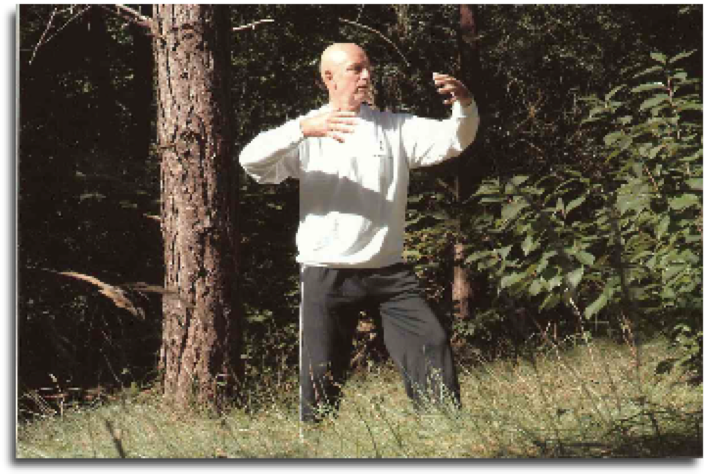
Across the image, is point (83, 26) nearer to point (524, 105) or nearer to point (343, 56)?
point (524, 105)

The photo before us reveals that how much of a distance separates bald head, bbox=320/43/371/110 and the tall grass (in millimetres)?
1488

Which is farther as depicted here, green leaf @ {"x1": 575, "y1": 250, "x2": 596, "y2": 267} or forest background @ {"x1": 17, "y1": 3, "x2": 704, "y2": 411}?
forest background @ {"x1": 17, "y1": 3, "x2": 704, "y2": 411}

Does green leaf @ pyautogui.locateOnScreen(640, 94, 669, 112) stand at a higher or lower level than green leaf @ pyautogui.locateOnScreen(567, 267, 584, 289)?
higher

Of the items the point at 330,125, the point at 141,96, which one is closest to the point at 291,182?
the point at 141,96

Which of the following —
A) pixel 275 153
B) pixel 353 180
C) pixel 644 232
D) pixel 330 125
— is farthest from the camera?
pixel 644 232

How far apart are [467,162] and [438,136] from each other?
3.75 m

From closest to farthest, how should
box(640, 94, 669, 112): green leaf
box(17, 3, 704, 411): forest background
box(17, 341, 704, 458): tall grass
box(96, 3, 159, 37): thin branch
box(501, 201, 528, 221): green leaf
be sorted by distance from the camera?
box(17, 341, 704, 458): tall grass, box(501, 201, 528, 221): green leaf, box(640, 94, 669, 112): green leaf, box(96, 3, 159, 37): thin branch, box(17, 3, 704, 411): forest background

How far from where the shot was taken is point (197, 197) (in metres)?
5.80

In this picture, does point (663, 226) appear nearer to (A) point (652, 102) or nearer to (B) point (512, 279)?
(A) point (652, 102)

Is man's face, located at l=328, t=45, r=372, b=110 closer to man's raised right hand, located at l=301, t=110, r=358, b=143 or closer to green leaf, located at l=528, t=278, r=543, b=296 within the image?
man's raised right hand, located at l=301, t=110, r=358, b=143

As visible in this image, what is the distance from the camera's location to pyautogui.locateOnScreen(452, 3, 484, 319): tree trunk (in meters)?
8.48

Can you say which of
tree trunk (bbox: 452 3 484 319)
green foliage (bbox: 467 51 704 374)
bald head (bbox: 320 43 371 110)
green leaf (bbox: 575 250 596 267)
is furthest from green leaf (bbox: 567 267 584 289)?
tree trunk (bbox: 452 3 484 319)

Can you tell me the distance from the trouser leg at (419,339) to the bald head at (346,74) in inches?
34.1
